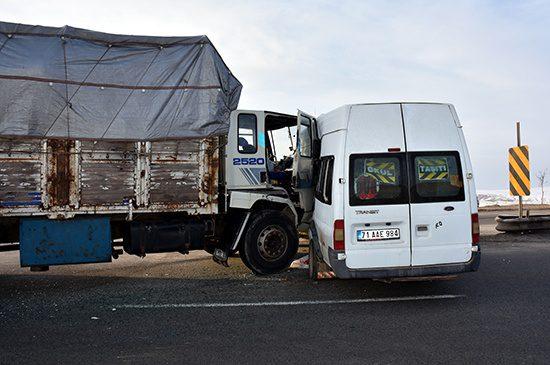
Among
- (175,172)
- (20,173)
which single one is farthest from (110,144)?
(20,173)

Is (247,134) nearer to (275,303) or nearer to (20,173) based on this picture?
(275,303)

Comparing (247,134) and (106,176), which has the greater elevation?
(247,134)

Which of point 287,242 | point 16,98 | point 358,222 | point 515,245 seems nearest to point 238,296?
point 287,242

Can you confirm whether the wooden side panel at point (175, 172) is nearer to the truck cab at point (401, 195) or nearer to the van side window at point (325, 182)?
the van side window at point (325, 182)

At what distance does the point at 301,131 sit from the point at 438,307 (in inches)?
150

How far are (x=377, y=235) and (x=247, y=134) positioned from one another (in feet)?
10.6

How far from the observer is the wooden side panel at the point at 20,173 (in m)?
6.74

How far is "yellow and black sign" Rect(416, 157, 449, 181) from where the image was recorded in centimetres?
616

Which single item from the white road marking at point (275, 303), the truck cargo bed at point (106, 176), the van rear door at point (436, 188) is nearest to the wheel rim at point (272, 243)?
the truck cargo bed at point (106, 176)

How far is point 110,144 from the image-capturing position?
723 cm

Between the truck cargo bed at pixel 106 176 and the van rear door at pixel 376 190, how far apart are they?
2.58m

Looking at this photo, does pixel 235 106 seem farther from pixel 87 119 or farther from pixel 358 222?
pixel 358 222

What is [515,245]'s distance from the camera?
10992mm

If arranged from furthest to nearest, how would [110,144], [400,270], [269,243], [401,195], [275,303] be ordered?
1. [269,243]
2. [110,144]
3. [275,303]
4. [401,195]
5. [400,270]
